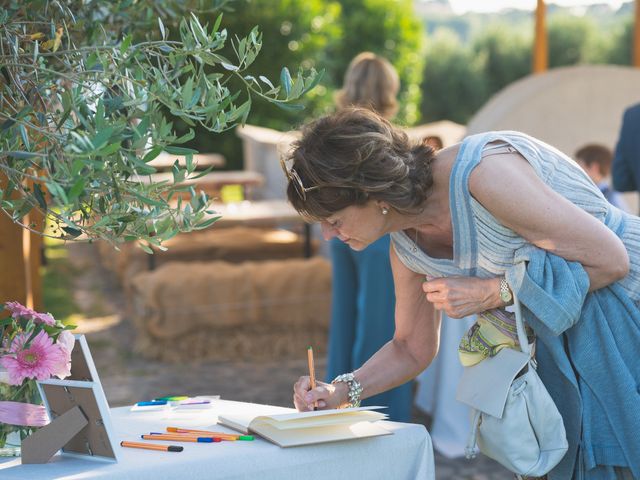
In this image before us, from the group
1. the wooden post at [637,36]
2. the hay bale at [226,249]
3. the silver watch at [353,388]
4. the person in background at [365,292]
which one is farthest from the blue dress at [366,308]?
the wooden post at [637,36]

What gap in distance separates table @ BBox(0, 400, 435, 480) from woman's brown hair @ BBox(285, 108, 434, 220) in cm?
45

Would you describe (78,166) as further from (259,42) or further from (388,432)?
(388,432)

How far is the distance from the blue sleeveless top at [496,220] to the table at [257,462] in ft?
1.21

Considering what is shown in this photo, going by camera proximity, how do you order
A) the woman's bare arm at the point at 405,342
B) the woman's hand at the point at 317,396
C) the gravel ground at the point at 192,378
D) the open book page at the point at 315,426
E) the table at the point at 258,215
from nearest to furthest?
the open book page at the point at 315,426
the woman's hand at the point at 317,396
the woman's bare arm at the point at 405,342
the gravel ground at the point at 192,378
the table at the point at 258,215

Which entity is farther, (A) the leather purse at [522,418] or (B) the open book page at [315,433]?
(A) the leather purse at [522,418]

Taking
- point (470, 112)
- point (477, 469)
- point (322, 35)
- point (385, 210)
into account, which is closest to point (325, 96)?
point (322, 35)

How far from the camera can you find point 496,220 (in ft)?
6.36

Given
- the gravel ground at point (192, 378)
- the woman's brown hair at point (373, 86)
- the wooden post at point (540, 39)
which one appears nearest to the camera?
the woman's brown hair at point (373, 86)

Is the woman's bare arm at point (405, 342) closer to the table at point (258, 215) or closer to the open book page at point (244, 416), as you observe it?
the open book page at point (244, 416)

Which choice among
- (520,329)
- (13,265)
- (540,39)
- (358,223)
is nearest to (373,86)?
(13,265)

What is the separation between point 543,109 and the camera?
18.3ft

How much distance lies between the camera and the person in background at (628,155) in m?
3.79

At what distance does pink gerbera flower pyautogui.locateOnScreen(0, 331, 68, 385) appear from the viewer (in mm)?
1785

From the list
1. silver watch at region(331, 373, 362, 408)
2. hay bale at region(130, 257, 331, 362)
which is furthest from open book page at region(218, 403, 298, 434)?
hay bale at region(130, 257, 331, 362)
